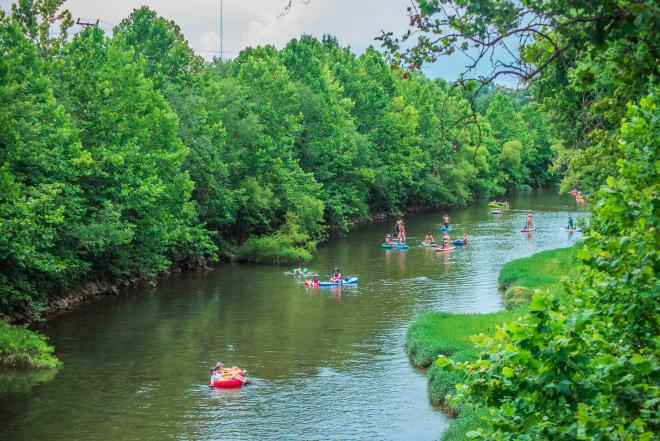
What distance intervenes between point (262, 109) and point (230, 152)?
263 inches

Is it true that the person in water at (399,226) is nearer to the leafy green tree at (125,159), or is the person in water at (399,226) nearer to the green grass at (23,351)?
the leafy green tree at (125,159)

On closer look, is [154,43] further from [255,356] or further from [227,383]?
[227,383]

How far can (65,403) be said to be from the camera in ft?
85.7

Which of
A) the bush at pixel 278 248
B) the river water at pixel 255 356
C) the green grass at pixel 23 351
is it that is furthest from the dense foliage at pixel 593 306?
the bush at pixel 278 248

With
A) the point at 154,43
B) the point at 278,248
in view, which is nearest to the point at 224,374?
the point at 278,248

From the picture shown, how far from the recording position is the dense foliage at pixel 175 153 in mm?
34750

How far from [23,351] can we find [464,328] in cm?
1721

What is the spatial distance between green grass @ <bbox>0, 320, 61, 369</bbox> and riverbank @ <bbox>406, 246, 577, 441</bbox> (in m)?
13.9

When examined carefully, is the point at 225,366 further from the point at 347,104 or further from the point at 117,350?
the point at 347,104

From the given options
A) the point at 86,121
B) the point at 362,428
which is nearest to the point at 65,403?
the point at 362,428

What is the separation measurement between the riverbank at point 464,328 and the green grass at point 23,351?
45.6 ft

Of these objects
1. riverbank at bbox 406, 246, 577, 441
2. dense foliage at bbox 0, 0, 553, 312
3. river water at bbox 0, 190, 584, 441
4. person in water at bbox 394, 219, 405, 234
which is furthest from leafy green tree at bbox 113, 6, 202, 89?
riverbank at bbox 406, 246, 577, 441

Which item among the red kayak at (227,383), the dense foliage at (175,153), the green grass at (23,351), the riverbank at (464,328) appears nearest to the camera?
the riverbank at (464,328)

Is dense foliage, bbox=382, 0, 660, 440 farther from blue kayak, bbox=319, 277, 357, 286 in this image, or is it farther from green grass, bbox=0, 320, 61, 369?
blue kayak, bbox=319, 277, 357, 286
